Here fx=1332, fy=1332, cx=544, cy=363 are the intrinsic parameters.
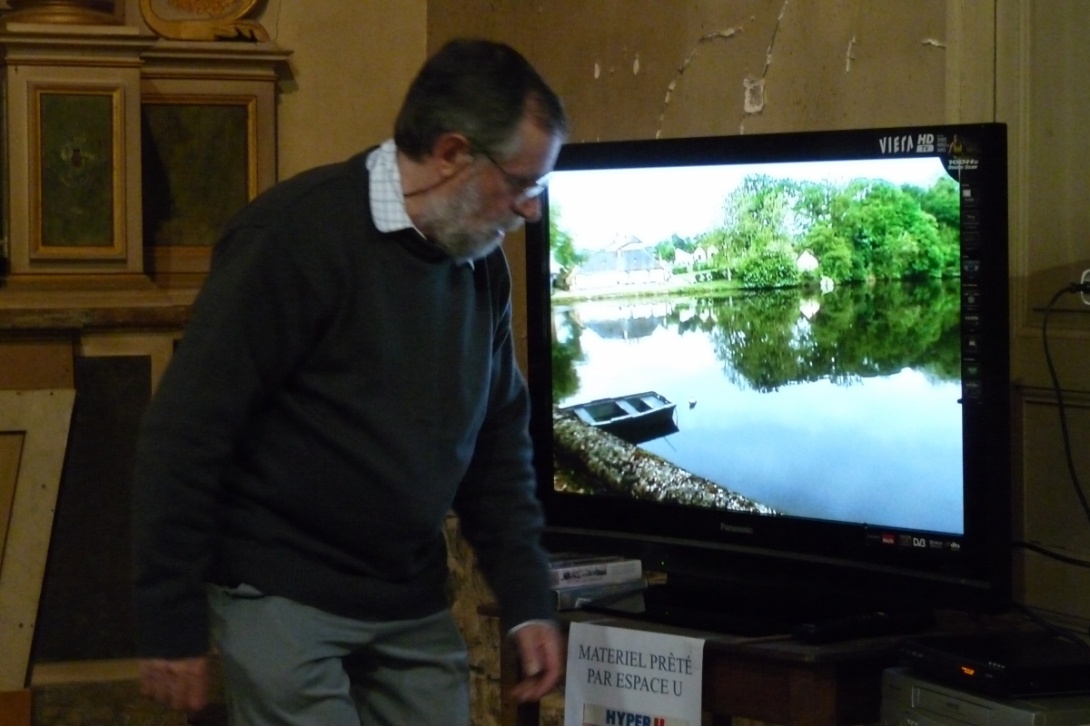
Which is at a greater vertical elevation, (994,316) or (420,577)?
(994,316)

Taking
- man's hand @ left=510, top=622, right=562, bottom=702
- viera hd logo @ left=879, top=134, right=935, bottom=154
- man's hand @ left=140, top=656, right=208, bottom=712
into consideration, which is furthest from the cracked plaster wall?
man's hand @ left=140, top=656, right=208, bottom=712

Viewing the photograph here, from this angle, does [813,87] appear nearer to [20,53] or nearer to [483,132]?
[483,132]

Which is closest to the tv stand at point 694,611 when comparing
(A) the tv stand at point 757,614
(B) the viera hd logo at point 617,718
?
(A) the tv stand at point 757,614

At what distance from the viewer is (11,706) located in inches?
135

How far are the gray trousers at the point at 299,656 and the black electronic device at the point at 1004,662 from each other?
0.70m

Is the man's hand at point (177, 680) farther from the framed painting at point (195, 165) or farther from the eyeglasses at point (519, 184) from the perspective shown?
the framed painting at point (195, 165)

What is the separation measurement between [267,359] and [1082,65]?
140 cm

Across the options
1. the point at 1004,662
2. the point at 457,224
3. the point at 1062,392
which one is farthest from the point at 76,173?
the point at 1004,662

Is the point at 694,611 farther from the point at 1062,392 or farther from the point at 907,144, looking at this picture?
the point at 907,144

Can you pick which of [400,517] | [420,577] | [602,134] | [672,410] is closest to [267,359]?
[400,517]

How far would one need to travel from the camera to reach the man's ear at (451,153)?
158cm


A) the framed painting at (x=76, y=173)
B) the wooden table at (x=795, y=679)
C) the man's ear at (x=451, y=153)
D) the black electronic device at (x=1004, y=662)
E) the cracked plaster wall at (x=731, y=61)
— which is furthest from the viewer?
the framed painting at (x=76, y=173)

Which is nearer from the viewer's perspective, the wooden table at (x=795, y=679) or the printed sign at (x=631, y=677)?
the wooden table at (x=795, y=679)

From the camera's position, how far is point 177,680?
4.79ft
